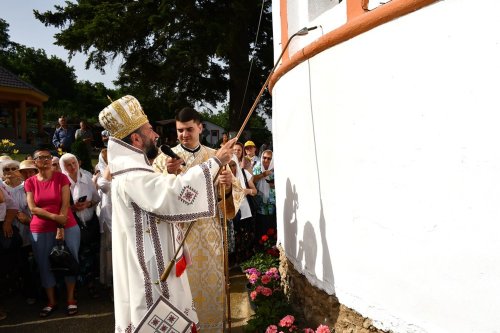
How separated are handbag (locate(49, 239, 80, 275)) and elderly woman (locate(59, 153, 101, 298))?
0.61 meters

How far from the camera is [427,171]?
232cm

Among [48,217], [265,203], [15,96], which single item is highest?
[15,96]

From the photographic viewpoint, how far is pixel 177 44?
647 inches

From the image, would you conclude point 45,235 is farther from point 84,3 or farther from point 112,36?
point 84,3

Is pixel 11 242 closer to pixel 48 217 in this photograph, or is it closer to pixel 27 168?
pixel 48 217

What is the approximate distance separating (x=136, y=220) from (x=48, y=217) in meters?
2.46

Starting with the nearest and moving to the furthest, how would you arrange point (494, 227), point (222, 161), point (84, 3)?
point (494, 227) < point (222, 161) < point (84, 3)

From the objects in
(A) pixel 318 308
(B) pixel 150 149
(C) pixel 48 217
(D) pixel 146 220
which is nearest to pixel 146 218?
(D) pixel 146 220

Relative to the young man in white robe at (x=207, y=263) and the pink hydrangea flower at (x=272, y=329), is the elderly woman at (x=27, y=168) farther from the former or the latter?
the pink hydrangea flower at (x=272, y=329)

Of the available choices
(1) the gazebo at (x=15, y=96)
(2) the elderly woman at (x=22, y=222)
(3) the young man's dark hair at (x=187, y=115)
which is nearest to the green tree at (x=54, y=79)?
(1) the gazebo at (x=15, y=96)

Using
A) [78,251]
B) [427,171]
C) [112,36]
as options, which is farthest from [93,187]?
[112,36]

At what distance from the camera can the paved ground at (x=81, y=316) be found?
4.67 metres

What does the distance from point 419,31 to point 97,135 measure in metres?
26.9

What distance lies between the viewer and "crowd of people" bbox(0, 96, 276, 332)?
2869 mm
